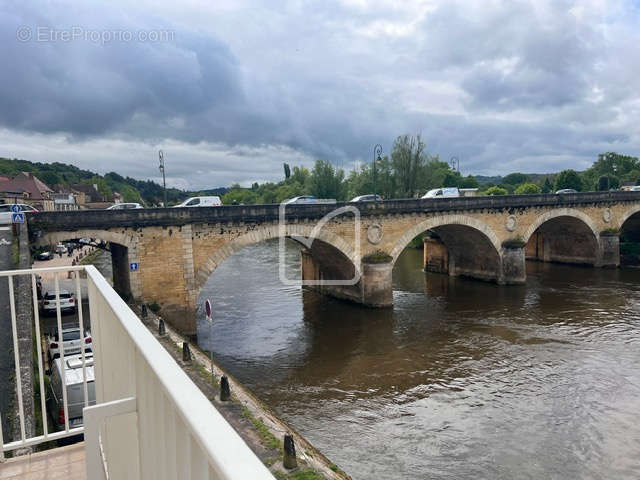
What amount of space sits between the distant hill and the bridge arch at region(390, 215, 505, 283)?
173 feet

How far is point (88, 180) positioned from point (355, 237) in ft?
352

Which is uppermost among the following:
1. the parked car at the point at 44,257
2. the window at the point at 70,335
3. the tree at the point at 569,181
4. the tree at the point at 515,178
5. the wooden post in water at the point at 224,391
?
the tree at the point at 515,178

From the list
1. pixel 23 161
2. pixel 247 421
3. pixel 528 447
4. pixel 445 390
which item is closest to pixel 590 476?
pixel 528 447

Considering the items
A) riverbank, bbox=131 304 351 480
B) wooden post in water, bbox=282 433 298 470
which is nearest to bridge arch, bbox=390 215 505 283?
riverbank, bbox=131 304 351 480

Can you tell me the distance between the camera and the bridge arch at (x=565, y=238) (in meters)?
29.0

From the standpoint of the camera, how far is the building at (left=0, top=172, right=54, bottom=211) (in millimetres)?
48700

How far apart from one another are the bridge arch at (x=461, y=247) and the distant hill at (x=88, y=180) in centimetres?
5284

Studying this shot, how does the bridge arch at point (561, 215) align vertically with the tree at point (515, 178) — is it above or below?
below

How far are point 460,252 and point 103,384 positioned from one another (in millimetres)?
27476

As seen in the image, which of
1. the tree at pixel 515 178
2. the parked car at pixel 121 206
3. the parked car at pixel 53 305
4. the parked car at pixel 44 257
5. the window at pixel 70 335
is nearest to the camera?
the window at pixel 70 335

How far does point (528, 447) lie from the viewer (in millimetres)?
9648

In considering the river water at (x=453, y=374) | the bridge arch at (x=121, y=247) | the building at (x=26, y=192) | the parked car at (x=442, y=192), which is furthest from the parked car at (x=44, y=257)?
the parked car at (x=442, y=192)

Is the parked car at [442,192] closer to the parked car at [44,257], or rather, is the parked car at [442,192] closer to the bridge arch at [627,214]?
the bridge arch at [627,214]

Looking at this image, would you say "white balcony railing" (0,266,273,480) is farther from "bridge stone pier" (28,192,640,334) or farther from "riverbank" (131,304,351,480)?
"bridge stone pier" (28,192,640,334)
